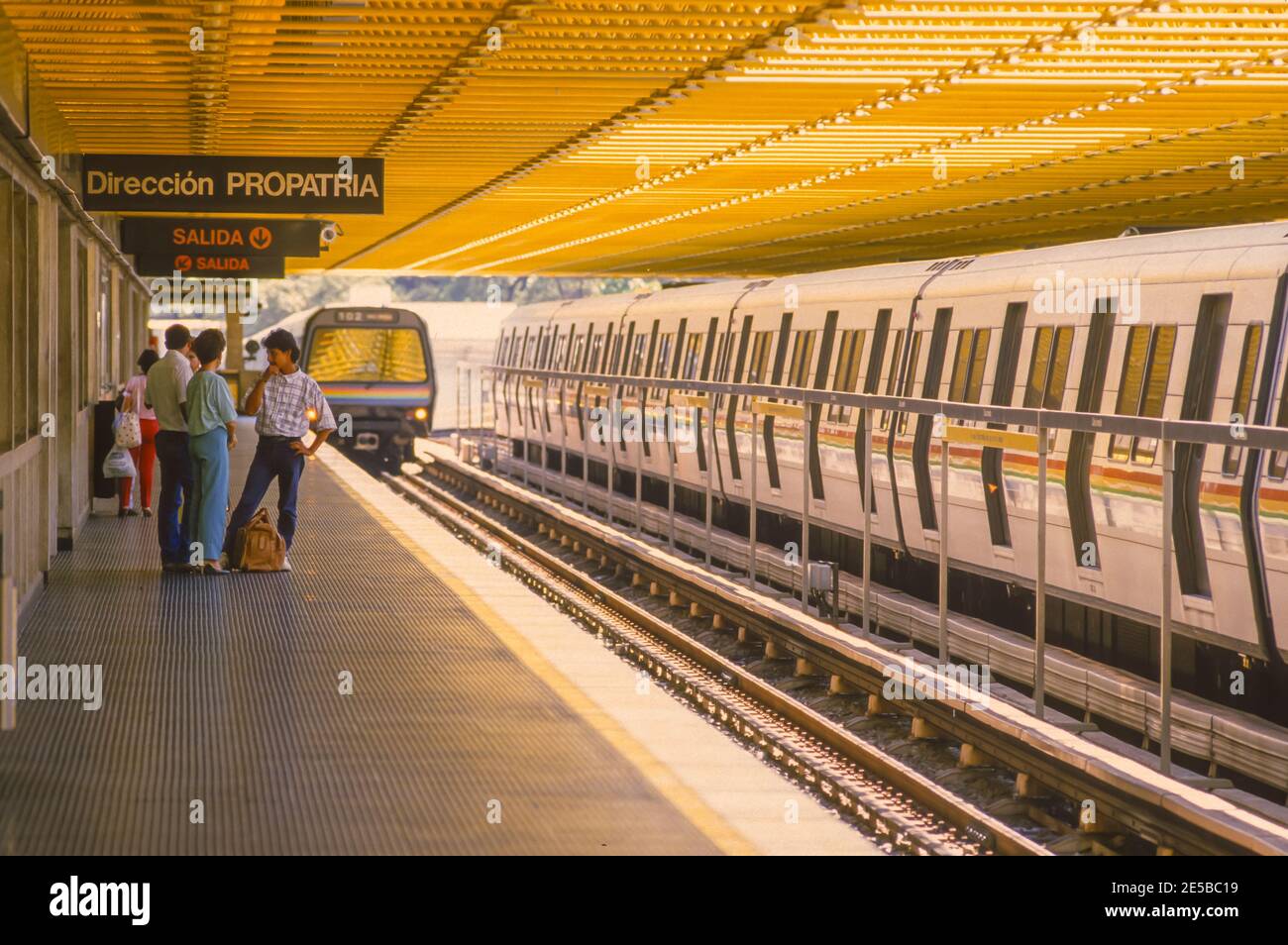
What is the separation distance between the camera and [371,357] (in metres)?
33.2

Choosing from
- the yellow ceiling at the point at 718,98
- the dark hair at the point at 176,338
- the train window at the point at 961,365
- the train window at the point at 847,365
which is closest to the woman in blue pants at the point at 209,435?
the dark hair at the point at 176,338

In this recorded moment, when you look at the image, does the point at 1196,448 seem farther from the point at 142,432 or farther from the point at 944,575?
the point at 142,432

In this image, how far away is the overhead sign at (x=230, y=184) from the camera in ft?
47.0

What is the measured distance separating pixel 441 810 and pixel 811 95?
788cm

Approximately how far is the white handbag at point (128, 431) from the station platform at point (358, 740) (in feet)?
10.5

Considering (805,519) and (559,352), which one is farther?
(559,352)

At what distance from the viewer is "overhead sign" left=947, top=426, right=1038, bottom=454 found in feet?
29.3

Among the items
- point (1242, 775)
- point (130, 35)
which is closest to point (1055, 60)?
point (1242, 775)

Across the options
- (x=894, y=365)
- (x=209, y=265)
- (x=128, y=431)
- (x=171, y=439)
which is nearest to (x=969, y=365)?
(x=894, y=365)

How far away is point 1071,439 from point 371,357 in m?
22.7

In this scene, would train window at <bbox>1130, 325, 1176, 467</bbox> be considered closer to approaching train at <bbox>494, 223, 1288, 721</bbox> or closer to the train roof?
approaching train at <bbox>494, 223, 1288, 721</bbox>

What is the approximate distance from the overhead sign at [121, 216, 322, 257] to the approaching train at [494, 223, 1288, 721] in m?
3.95

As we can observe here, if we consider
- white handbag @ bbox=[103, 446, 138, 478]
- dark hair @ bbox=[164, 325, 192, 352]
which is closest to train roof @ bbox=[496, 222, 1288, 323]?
dark hair @ bbox=[164, 325, 192, 352]

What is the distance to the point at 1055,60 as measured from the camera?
468 inches
